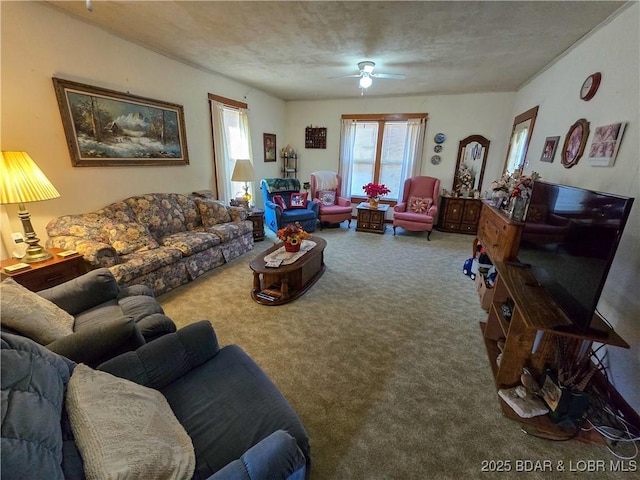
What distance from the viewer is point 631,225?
169 cm

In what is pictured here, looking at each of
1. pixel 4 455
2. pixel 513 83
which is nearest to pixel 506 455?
pixel 4 455

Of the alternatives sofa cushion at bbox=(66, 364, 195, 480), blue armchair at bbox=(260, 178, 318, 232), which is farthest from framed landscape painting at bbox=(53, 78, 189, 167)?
sofa cushion at bbox=(66, 364, 195, 480)

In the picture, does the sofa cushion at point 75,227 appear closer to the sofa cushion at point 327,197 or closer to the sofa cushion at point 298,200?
the sofa cushion at point 298,200

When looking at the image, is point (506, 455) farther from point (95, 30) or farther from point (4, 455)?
point (95, 30)

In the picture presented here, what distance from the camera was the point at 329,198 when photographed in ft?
18.1

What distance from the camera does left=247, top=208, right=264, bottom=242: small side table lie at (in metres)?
4.38

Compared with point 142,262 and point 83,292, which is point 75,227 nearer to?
point 142,262

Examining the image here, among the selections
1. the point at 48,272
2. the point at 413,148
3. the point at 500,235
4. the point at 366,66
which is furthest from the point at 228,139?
the point at 500,235

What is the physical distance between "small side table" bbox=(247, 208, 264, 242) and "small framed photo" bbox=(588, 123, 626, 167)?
153 inches

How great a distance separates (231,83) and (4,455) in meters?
4.94

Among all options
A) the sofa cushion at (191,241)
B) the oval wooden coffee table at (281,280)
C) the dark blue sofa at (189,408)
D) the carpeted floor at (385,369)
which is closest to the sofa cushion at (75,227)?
the sofa cushion at (191,241)

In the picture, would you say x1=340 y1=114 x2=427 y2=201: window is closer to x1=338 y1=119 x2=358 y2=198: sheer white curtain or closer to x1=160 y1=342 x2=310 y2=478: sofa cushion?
x1=338 y1=119 x2=358 y2=198: sheer white curtain

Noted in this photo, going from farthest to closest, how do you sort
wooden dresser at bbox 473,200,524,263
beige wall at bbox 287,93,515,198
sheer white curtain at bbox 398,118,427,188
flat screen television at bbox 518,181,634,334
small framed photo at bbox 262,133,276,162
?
small framed photo at bbox 262,133,276,162, sheer white curtain at bbox 398,118,427,188, beige wall at bbox 287,93,515,198, wooden dresser at bbox 473,200,524,263, flat screen television at bbox 518,181,634,334

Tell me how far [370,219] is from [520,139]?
2.60 m
